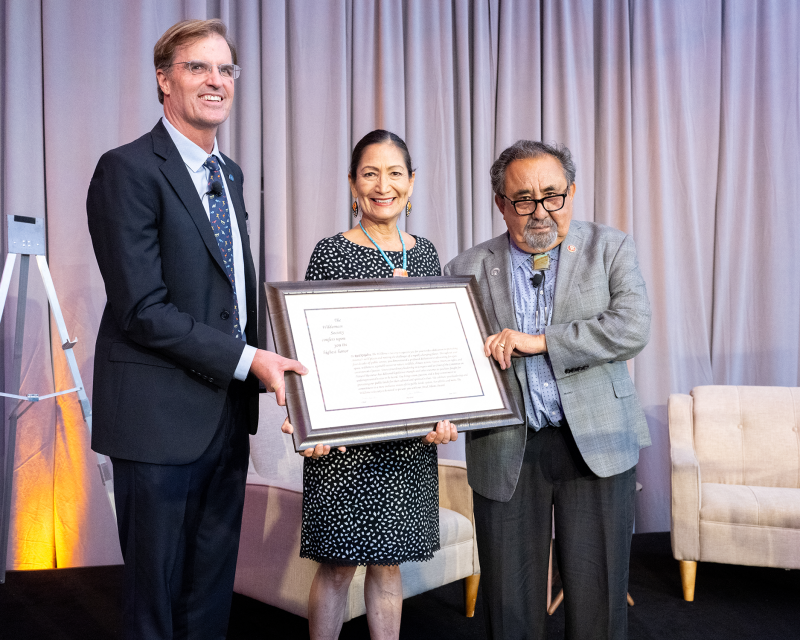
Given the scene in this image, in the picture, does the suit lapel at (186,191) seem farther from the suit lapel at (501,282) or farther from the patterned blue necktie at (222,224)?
the suit lapel at (501,282)

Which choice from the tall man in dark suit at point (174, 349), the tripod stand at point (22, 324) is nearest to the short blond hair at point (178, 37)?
the tall man in dark suit at point (174, 349)

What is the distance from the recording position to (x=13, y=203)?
140 inches

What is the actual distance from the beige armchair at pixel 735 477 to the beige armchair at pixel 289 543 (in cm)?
108

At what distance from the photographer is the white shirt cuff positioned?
5.59 ft

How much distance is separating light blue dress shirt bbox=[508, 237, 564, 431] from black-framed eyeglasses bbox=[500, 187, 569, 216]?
0.13m

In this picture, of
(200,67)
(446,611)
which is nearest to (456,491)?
(446,611)

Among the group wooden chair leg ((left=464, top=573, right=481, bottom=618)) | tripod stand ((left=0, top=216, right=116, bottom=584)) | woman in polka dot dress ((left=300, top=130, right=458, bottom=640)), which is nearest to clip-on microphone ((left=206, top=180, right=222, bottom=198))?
woman in polka dot dress ((left=300, top=130, right=458, bottom=640))

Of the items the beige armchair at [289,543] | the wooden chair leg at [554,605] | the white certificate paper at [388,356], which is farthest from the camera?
the wooden chair leg at [554,605]

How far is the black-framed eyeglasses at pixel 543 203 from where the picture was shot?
193 centimetres

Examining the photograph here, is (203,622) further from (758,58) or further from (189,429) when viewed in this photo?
(758,58)

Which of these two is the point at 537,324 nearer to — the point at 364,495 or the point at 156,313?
the point at 364,495

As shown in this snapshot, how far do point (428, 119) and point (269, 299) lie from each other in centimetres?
266

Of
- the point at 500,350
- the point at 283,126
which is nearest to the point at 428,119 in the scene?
the point at 283,126

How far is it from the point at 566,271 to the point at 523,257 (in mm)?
155
